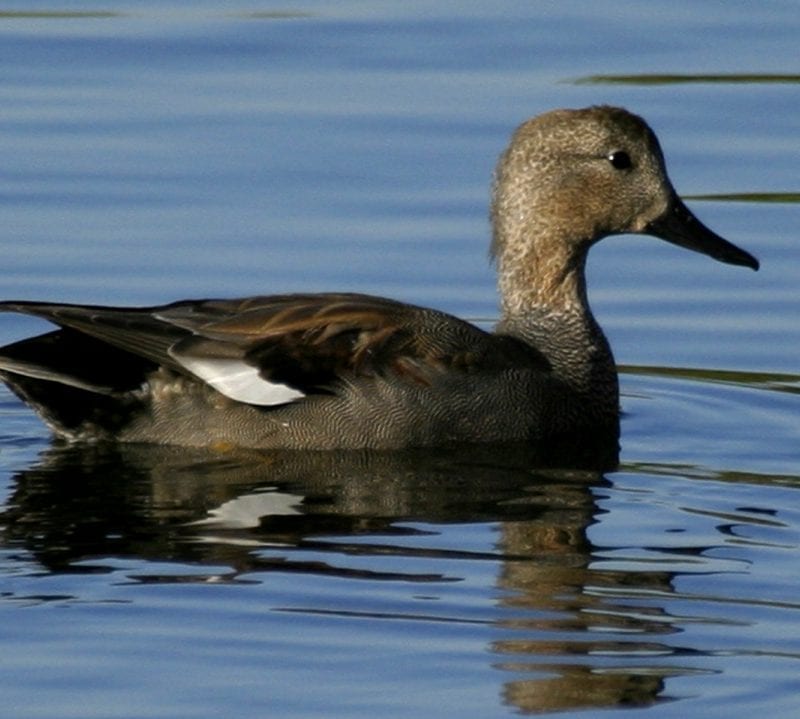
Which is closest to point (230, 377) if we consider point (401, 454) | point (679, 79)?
point (401, 454)

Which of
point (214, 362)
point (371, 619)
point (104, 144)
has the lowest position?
point (371, 619)

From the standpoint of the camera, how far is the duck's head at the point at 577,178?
11.8 m

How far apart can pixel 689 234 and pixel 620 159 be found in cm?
45

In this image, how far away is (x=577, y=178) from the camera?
38.8ft

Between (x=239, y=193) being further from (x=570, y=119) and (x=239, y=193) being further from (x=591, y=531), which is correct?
(x=591, y=531)

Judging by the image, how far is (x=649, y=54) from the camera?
15.7 meters

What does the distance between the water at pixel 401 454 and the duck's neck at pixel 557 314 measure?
0.97ft

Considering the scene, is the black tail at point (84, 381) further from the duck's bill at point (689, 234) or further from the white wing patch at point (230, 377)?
the duck's bill at point (689, 234)

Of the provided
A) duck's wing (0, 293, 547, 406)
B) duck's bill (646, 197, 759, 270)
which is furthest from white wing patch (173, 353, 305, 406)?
duck's bill (646, 197, 759, 270)

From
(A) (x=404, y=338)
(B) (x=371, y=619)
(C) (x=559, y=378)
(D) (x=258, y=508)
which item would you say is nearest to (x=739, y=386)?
(C) (x=559, y=378)

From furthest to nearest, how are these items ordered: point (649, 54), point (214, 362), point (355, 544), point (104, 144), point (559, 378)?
point (649, 54)
point (104, 144)
point (559, 378)
point (214, 362)
point (355, 544)

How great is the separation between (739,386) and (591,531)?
223cm

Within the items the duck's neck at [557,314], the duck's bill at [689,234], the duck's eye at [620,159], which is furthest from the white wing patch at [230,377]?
the duck's bill at [689,234]

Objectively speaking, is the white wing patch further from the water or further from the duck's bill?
the duck's bill
